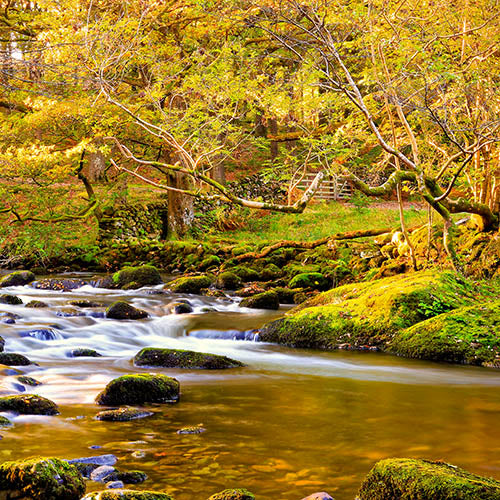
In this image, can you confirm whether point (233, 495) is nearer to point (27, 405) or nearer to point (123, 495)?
point (123, 495)

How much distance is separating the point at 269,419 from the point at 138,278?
11872mm

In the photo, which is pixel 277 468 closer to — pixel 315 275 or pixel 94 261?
pixel 315 275

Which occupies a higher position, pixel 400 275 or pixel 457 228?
pixel 457 228

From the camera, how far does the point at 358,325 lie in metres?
10.2

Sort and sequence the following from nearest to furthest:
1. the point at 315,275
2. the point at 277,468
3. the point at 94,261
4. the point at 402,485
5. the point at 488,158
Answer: the point at 402,485 → the point at 277,468 → the point at 488,158 → the point at 315,275 → the point at 94,261

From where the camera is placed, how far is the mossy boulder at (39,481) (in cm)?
389

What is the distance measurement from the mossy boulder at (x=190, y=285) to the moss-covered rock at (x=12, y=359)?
8.23 m

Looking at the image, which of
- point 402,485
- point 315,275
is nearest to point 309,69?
point 315,275

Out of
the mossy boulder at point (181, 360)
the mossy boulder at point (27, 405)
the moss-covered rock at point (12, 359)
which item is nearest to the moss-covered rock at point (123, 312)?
the mossy boulder at point (181, 360)

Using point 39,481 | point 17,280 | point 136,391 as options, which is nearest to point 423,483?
point 39,481

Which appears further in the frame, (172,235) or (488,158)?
(172,235)

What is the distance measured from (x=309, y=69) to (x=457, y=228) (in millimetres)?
4938

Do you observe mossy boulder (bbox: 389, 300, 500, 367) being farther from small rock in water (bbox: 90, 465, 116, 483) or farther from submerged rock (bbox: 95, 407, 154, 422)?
small rock in water (bbox: 90, 465, 116, 483)

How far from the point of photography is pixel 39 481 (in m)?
3.91
